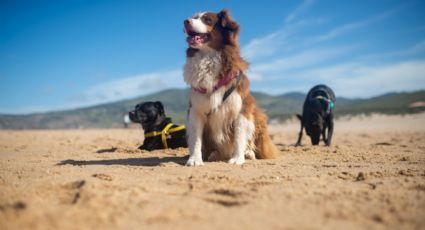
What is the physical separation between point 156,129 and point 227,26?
340 cm

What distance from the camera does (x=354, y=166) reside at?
16.2 feet

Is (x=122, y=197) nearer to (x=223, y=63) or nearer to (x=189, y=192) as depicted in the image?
(x=189, y=192)

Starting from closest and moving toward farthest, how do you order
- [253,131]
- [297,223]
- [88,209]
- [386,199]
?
[297,223] → [88,209] → [386,199] → [253,131]

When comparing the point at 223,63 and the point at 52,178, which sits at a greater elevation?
the point at 223,63

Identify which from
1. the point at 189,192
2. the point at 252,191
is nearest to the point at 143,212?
the point at 189,192

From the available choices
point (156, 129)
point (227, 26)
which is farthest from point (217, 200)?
point (156, 129)

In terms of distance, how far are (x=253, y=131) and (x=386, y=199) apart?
270cm

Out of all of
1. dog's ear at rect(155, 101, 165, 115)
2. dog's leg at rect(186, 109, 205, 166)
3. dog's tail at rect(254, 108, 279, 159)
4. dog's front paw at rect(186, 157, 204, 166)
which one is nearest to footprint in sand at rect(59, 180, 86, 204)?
dog's front paw at rect(186, 157, 204, 166)

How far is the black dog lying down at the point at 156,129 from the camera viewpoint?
7.54 metres

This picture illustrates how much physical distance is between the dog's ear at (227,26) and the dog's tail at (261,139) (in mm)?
1202

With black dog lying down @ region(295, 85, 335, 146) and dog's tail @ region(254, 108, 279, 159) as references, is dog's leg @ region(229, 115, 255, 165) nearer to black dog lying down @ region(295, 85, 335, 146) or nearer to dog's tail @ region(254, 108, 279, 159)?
dog's tail @ region(254, 108, 279, 159)

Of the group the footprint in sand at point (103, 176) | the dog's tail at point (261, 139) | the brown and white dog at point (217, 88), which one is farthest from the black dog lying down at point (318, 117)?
the footprint in sand at point (103, 176)

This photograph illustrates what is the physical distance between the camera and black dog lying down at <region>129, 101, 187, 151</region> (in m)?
7.54

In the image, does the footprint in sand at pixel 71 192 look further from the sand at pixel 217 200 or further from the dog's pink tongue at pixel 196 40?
the dog's pink tongue at pixel 196 40
